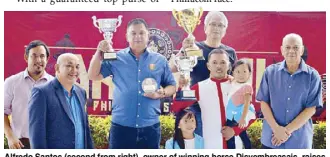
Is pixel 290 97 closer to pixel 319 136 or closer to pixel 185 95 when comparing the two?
pixel 319 136

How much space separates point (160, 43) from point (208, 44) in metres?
0.36

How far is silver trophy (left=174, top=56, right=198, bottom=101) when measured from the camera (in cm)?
338

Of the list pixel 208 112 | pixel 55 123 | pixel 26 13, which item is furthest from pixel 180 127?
pixel 26 13

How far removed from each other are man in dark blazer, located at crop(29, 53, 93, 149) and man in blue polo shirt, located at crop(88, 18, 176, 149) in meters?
0.17

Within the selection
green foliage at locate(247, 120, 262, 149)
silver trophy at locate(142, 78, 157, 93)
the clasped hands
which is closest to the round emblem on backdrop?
silver trophy at locate(142, 78, 157, 93)

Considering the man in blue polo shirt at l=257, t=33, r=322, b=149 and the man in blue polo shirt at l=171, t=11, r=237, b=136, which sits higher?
the man in blue polo shirt at l=171, t=11, r=237, b=136

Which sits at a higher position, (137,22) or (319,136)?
(137,22)

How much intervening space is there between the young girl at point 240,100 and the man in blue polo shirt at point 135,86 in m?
0.46

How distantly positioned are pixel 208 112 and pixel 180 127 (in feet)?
0.79

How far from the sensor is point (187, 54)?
11.1 ft

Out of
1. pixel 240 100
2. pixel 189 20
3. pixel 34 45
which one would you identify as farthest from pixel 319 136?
pixel 34 45

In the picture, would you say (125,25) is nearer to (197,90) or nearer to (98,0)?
(98,0)

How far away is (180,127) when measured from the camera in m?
3.43

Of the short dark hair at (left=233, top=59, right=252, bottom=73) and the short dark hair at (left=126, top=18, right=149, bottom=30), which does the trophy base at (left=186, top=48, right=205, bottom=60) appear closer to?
the short dark hair at (left=233, top=59, right=252, bottom=73)
